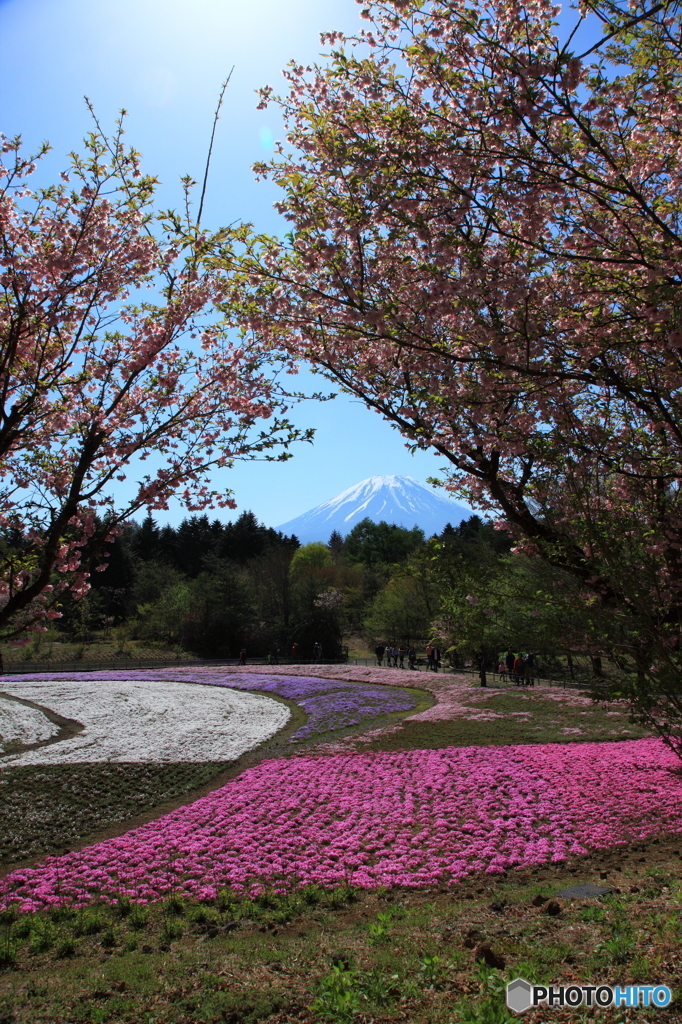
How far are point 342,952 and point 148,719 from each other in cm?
1894

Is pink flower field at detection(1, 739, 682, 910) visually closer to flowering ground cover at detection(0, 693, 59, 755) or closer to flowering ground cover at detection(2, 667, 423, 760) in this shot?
flowering ground cover at detection(2, 667, 423, 760)

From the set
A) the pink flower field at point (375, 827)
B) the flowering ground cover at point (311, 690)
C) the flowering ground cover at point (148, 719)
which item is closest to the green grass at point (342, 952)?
the pink flower field at point (375, 827)

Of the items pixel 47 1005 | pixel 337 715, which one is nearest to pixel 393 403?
pixel 47 1005

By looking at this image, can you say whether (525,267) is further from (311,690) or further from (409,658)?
(409,658)

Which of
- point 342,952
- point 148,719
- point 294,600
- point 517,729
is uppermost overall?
point 294,600

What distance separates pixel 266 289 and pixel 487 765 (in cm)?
1293

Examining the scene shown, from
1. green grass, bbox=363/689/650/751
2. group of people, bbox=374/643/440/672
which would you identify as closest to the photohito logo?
Result: green grass, bbox=363/689/650/751

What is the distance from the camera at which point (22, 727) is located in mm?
20484

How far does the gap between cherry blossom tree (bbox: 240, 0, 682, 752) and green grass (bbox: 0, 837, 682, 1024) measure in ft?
7.60

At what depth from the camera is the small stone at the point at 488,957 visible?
5367mm

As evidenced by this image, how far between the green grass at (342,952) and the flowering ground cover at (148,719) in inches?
377

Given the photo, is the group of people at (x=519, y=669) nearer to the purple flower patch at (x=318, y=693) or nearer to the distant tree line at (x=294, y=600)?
the distant tree line at (x=294, y=600)

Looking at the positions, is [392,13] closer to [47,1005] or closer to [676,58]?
[676,58]

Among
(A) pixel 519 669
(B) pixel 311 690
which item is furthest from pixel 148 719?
(A) pixel 519 669
